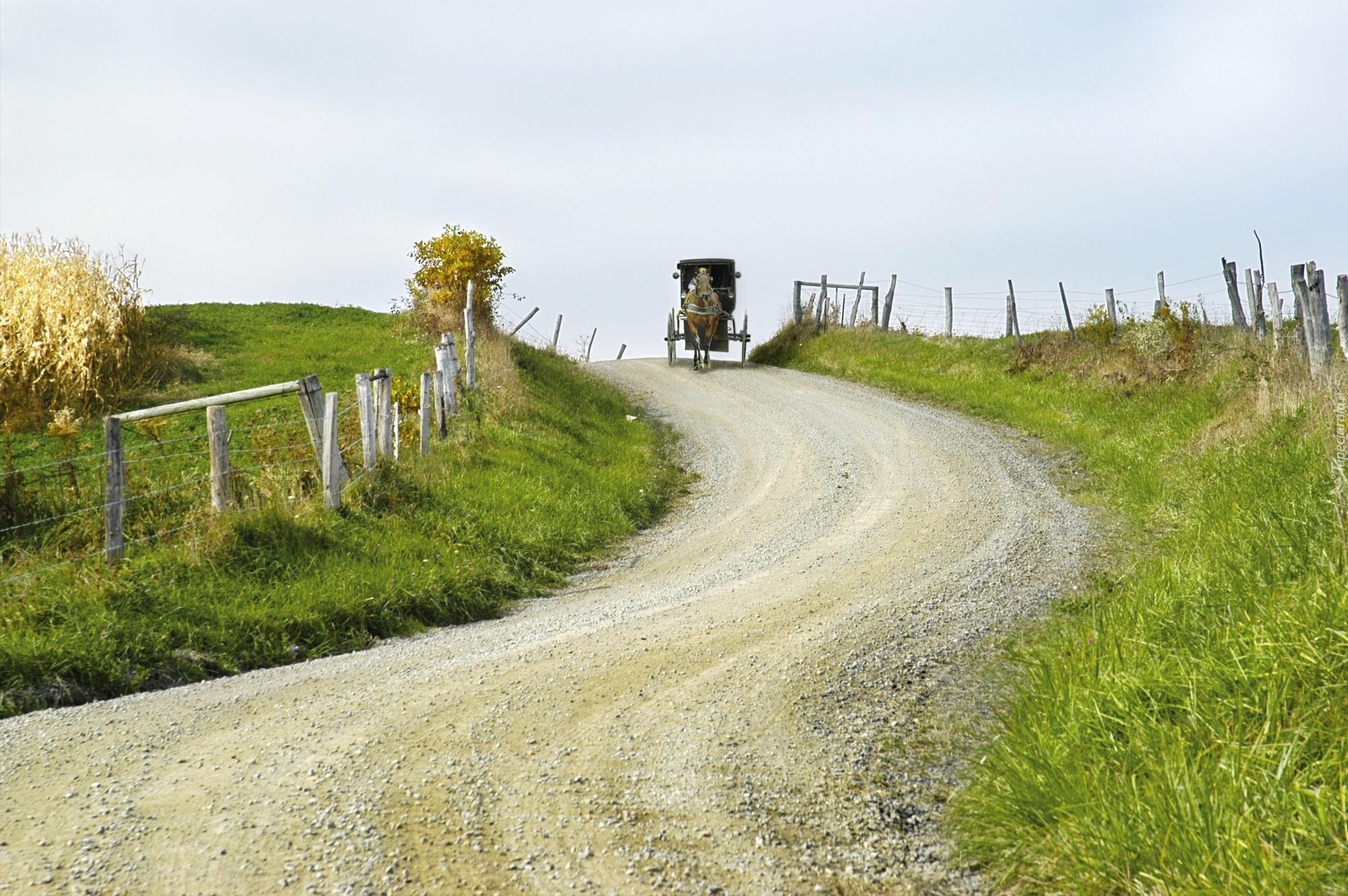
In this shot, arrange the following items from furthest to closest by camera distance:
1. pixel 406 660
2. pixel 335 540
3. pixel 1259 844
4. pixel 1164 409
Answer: pixel 1164 409 < pixel 335 540 < pixel 406 660 < pixel 1259 844

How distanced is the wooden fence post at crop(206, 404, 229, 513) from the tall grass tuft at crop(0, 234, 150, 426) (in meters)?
7.70

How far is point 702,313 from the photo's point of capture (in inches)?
1077

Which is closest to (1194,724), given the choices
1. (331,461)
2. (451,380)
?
(331,461)

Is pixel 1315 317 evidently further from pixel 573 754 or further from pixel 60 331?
pixel 60 331

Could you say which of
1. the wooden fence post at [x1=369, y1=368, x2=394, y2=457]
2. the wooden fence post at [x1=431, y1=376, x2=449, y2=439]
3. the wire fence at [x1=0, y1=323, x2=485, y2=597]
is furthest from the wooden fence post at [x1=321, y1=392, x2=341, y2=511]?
the wooden fence post at [x1=431, y1=376, x2=449, y2=439]

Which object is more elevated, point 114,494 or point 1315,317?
point 1315,317

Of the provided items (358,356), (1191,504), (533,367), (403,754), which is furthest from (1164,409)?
(358,356)

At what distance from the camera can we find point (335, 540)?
903cm

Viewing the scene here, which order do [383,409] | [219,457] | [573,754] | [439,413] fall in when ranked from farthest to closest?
[439,413] → [383,409] → [219,457] → [573,754]

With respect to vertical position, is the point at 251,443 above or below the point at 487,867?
above

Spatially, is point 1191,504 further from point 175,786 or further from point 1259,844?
point 175,786

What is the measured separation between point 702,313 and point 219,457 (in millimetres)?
19425

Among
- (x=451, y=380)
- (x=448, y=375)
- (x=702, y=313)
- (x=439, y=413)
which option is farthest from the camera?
(x=702, y=313)

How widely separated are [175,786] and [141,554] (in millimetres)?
3963
